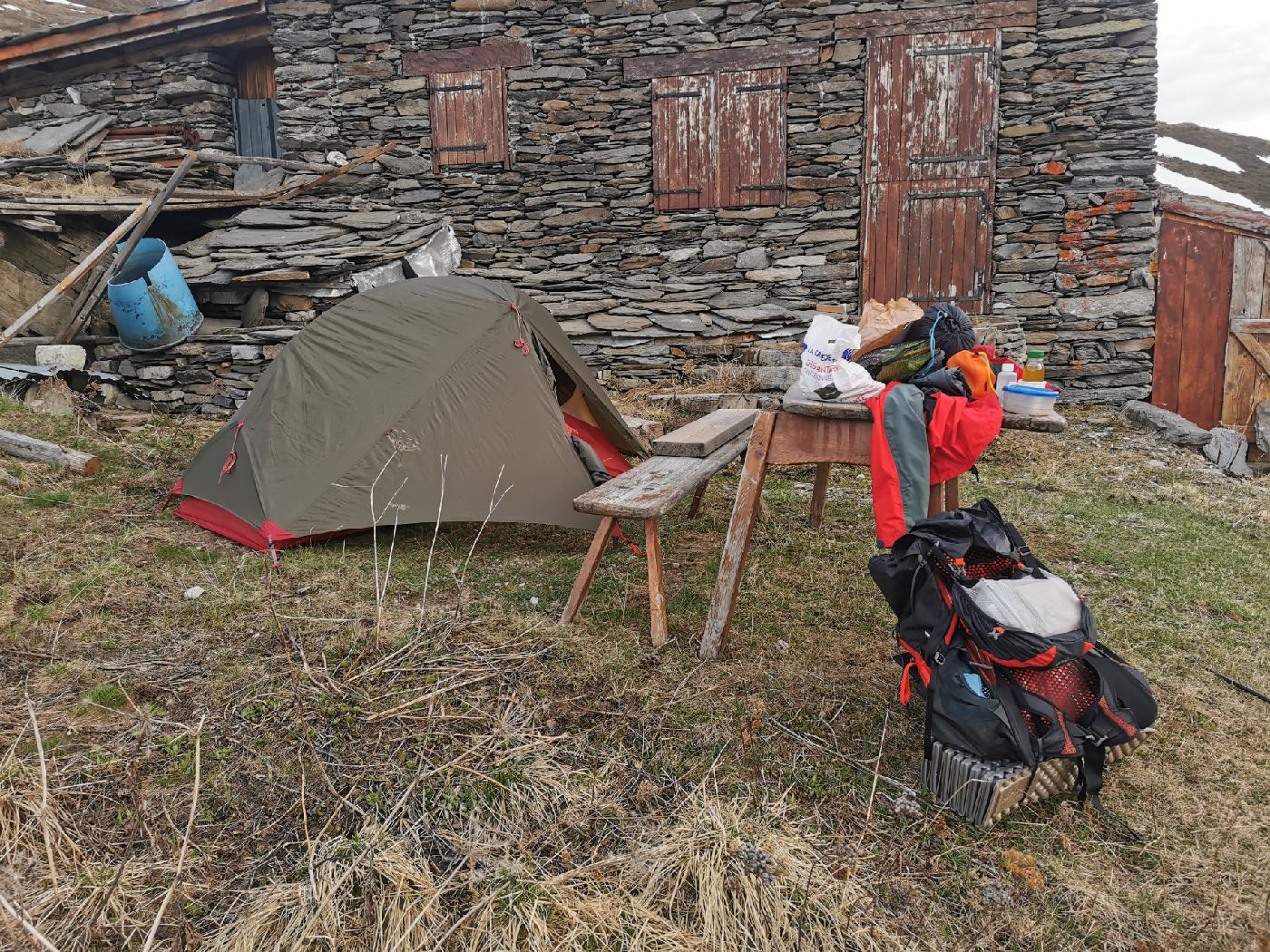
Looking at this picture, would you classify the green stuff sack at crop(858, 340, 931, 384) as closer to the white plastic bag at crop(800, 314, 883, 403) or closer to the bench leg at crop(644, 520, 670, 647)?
the white plastic bag at crop(800, 314, 883, 403)

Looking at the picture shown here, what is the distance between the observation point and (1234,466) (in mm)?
6234

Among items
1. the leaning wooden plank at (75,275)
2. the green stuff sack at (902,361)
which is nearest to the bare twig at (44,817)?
the green stuff sack at (902,361)

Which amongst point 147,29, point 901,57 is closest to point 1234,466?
point 901,57

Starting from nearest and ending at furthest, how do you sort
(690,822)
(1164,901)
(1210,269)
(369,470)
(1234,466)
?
(1164,901)
(690,822)
(369,470)
(1234,466)
(1210,269)

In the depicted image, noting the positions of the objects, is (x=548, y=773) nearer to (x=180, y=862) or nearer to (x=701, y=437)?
(x=180, y=862)

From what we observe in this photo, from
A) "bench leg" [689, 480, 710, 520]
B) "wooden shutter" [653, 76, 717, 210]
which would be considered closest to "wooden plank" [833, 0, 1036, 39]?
"wooden shutter" [653, 76, 717, 210]

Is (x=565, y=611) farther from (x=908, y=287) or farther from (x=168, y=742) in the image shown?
(x=908, y=287)

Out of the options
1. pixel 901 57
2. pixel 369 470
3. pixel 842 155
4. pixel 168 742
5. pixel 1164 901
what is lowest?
pixel 1164 901

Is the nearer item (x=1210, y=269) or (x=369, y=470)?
(x=369, y=470)

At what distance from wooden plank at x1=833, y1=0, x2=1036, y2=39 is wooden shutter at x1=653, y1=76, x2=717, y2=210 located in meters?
1.40

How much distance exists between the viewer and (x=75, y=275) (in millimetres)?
7023

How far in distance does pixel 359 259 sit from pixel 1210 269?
7894 mm

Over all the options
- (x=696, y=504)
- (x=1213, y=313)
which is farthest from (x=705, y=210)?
(x=1213, y=313)

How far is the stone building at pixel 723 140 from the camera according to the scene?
7672 mm
